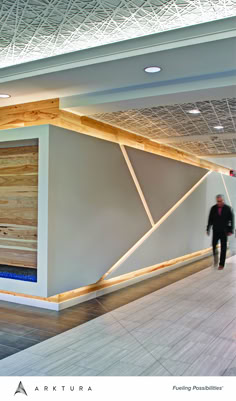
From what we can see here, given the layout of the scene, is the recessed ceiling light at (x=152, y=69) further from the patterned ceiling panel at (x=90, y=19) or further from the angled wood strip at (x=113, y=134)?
the angled wood strip at (x=113, y=134)

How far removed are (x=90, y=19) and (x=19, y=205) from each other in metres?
2.65

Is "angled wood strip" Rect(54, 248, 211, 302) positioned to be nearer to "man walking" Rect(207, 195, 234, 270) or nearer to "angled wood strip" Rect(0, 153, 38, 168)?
"man walking" Rect(207, 195, 234, 270)

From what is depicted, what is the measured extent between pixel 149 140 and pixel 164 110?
199 cm

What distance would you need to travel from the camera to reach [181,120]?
5.69 meters

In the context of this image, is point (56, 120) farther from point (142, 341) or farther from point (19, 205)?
point (142, 341)

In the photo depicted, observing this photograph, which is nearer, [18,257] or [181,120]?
[18,257]

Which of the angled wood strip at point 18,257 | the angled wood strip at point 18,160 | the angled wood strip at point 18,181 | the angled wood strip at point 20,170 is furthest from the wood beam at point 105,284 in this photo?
the angled wood strip at point 18,160

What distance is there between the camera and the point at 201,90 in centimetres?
409

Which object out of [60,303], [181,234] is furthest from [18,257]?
[181,234]

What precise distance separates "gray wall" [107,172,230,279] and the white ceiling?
103 inches

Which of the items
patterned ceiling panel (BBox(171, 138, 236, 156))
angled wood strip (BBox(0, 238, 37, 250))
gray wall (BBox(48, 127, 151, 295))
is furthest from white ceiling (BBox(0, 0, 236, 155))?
patterned ceiling panel (BBox(171, 138, 236, 156))

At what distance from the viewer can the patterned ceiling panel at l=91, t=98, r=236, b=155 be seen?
5043 millimetres
